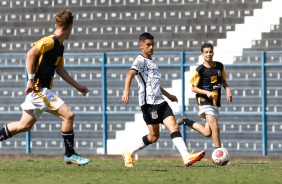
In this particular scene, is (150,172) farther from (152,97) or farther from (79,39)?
(79,39)

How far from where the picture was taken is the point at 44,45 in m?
8.19

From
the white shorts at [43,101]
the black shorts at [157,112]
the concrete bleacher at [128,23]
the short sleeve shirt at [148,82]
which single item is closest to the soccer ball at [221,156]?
the black shorts at [157,112]

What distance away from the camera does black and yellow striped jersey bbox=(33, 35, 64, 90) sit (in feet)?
27.0

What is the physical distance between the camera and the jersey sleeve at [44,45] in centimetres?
817

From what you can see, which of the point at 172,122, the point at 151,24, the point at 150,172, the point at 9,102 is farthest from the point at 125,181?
the point at 151,24

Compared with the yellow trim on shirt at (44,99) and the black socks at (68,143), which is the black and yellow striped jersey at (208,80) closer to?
the black socks at (68,143)

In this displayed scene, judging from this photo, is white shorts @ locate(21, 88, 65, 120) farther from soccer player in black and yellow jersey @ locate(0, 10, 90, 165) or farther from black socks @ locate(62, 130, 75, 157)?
black socks @ locate(62, 130, 75, 157)

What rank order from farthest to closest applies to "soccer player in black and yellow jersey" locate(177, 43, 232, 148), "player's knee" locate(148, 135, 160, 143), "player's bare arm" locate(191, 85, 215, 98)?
"soccer player in black and yellow jersey" locate(177, 43, 232, 148) < "player's bare arm" locate(191, 85, 215, 98) < "player's knee" locate(148, 135, 160, 143)

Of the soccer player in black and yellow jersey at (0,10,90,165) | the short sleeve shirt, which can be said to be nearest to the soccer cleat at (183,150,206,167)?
the short sleeve shirt

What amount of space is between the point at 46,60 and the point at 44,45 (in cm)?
21

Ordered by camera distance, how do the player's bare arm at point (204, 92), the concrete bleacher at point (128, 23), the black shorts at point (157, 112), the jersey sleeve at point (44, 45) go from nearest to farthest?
the jersey sleeve at point (44, 45) → the black shorts at point (157, 112) → the player's bare arm at point (204, 92) → the concrete bleacher at point (128, 23)

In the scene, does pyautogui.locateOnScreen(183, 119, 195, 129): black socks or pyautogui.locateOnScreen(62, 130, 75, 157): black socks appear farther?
pyautogui.locateOnScreen(183, 119, 195, 129): black socks

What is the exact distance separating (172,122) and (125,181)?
2089mm

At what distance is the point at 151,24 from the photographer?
17.7m
